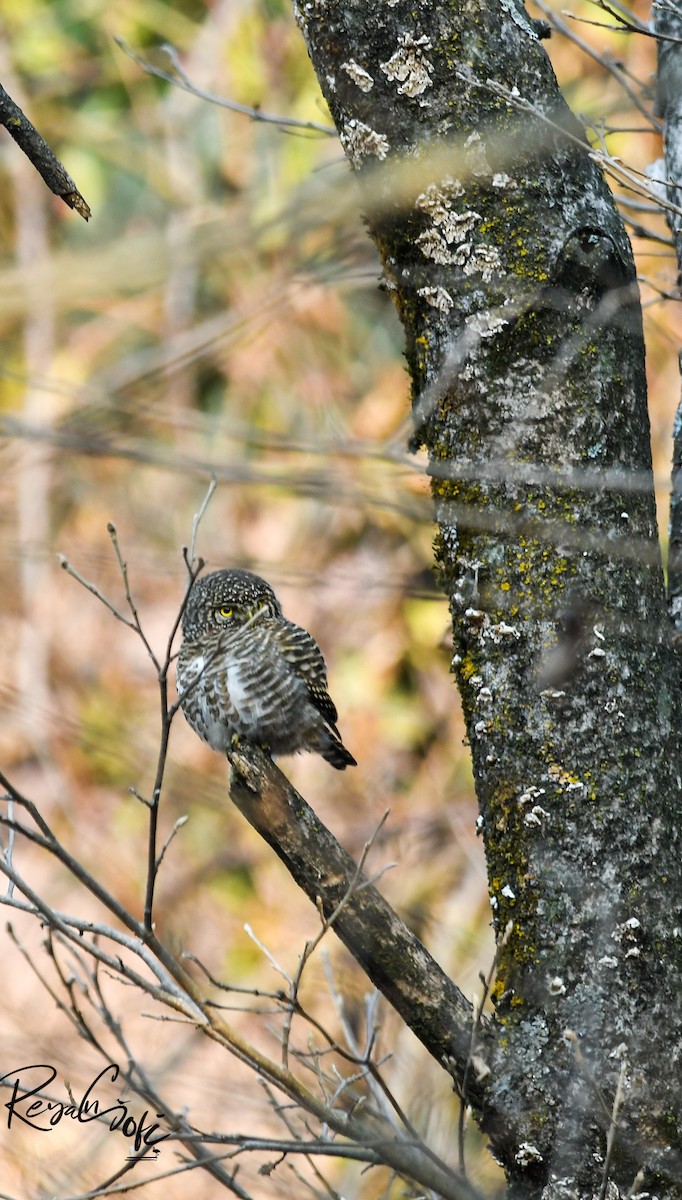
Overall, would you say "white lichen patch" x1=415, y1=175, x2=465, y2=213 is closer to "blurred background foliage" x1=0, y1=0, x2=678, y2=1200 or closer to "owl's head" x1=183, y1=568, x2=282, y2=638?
"owl's head" x1=183, y1=568, x2=282, y2=638

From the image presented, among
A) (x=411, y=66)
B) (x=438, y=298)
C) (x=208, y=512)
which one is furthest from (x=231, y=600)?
(x=208, y=512)

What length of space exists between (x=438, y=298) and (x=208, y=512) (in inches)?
197

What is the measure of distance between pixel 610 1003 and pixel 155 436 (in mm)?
5108

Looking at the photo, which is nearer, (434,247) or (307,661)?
(434,247)

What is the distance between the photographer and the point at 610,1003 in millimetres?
1975

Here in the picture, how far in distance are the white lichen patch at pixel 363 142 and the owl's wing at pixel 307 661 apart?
1323 mm

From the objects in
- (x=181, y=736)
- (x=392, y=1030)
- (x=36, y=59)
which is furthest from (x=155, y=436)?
(x=392, y=1030)

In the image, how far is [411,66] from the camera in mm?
2186

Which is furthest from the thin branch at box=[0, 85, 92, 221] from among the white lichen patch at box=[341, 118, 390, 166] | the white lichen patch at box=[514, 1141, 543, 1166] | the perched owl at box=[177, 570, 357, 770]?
the white lichen patch at box=[514, 1141, 543, 1166]

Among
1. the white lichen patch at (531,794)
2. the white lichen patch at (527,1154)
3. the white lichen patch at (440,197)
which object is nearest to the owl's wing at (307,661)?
the white lichen patch at (531,794)

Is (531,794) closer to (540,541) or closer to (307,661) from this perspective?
(540,541)

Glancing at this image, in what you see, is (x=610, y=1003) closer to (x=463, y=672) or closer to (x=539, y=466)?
(x=463, y=672)

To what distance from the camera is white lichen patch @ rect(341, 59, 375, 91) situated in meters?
2.22

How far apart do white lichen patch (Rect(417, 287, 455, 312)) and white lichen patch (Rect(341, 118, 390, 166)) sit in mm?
265
